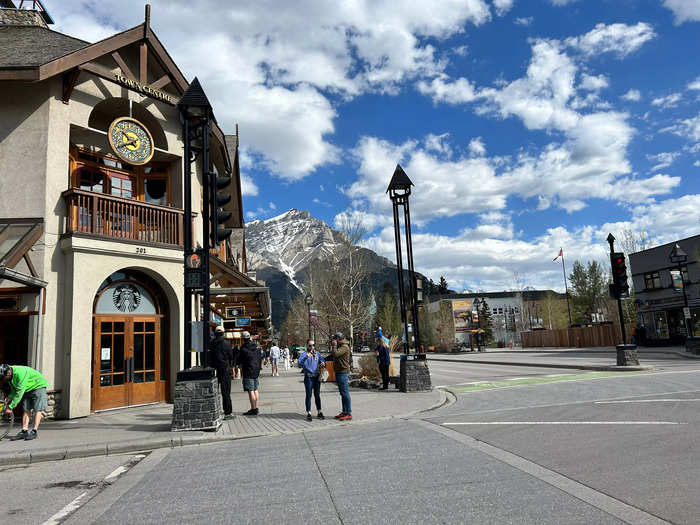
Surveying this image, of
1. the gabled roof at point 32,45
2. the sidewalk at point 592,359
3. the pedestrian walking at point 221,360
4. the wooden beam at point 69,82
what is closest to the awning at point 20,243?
the wooden beam at point 69,82

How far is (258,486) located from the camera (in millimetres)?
5312

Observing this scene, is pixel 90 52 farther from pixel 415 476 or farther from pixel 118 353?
pixel 415 476

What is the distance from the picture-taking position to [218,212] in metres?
9.44

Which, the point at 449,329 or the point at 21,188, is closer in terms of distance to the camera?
the point at 21,188

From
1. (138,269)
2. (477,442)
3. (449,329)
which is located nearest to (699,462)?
(477,442)

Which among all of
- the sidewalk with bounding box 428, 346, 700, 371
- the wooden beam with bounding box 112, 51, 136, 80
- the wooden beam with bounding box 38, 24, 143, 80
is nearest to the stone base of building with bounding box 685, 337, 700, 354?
the sidewalk with bounding box 428, 346, 700, 371

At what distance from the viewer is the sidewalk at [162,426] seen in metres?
7.82

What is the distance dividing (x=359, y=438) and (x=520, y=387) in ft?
27.1

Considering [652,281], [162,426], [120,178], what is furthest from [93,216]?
[652,281]

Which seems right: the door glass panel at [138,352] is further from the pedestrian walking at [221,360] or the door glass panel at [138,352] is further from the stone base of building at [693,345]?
the stone base of building at [693,345]

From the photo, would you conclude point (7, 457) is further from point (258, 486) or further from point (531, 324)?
point (531, 324)

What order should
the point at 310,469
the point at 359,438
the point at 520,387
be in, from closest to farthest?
1. the point at 310,469
2. the point at 359,438
3. the point at 520,387

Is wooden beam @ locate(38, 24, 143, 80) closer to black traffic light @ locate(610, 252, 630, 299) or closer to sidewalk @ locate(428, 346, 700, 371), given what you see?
black traffic light @ locate(610, 252, 630, 299)

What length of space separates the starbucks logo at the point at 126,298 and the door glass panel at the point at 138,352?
78 cm
